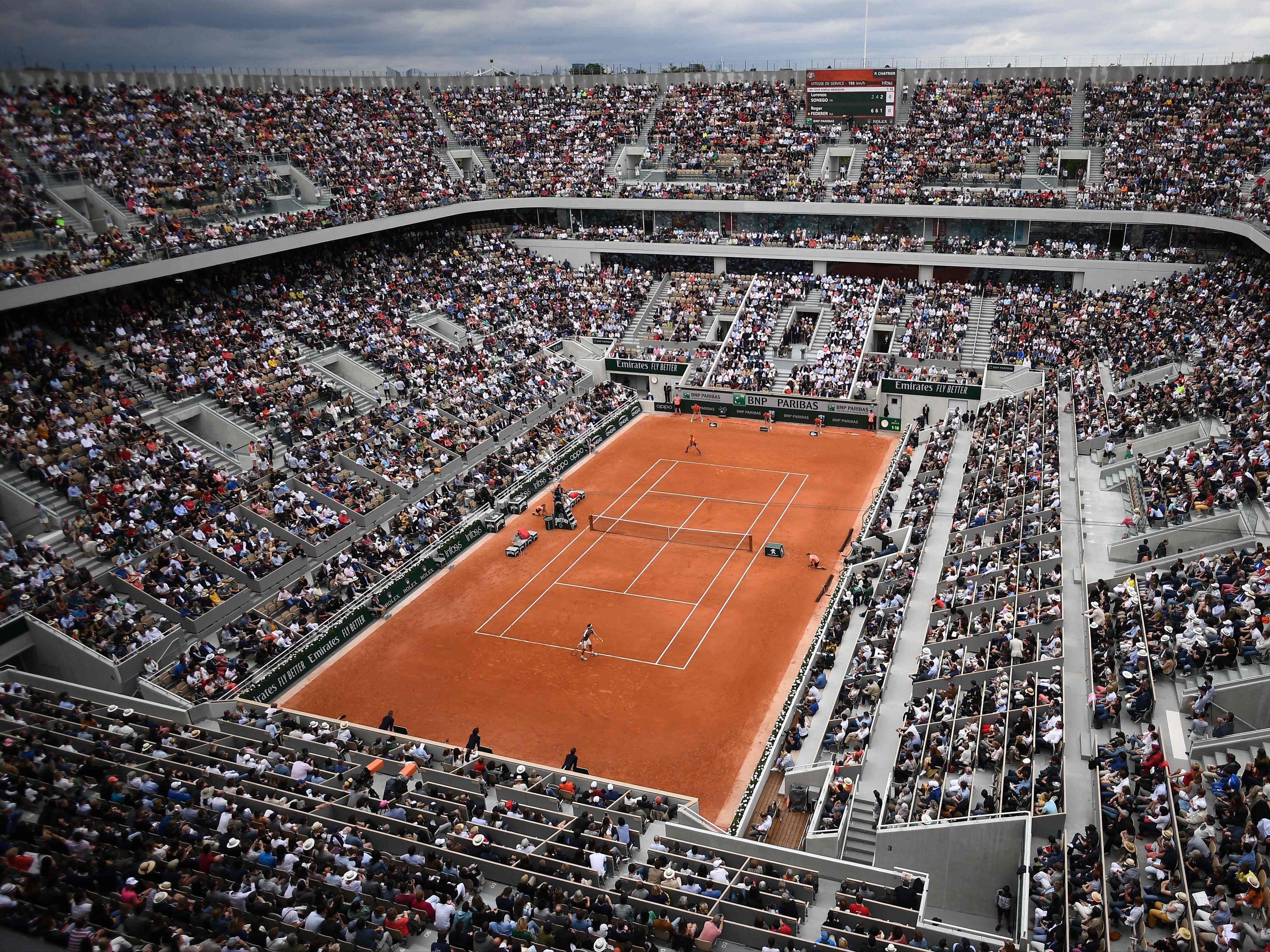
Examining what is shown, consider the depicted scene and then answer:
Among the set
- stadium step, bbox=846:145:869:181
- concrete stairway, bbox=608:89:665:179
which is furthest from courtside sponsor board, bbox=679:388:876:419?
concrete stairway, bbox=608:89:665:179

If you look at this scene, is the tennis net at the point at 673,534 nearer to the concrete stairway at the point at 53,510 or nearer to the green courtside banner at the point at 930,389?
the green courtside banner at the point at 930,389

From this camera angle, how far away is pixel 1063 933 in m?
14.9

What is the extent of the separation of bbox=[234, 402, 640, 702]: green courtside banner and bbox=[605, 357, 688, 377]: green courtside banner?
10444mm

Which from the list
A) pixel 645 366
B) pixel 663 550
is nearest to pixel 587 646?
pixel 663 550

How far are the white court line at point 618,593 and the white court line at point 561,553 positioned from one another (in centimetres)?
57

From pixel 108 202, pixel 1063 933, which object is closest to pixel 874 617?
pixel 1063 933

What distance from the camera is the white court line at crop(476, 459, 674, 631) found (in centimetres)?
3127

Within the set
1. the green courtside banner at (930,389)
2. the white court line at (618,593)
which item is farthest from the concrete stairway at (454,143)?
the white court line at (618,593)

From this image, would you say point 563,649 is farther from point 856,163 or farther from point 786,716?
point 856,163

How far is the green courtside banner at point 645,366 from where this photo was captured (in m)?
52.4

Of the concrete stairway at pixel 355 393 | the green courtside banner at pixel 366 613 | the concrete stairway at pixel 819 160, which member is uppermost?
the concrete stairway at pixel 819 160

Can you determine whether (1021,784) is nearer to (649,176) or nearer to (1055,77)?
(649,176)

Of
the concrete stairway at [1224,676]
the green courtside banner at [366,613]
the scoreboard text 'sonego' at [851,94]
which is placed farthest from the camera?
the scoreboard text 'sonego' at [851,94]

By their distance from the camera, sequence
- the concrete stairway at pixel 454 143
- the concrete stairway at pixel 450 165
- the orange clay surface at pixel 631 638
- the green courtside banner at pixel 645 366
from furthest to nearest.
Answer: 1. the concrete stairway at pixel 454 143
2. the concrete stairway at pixel 450 165
3. the green courtside banner at pixel 645 366
4. the orange clay surface at pixel 631 638
